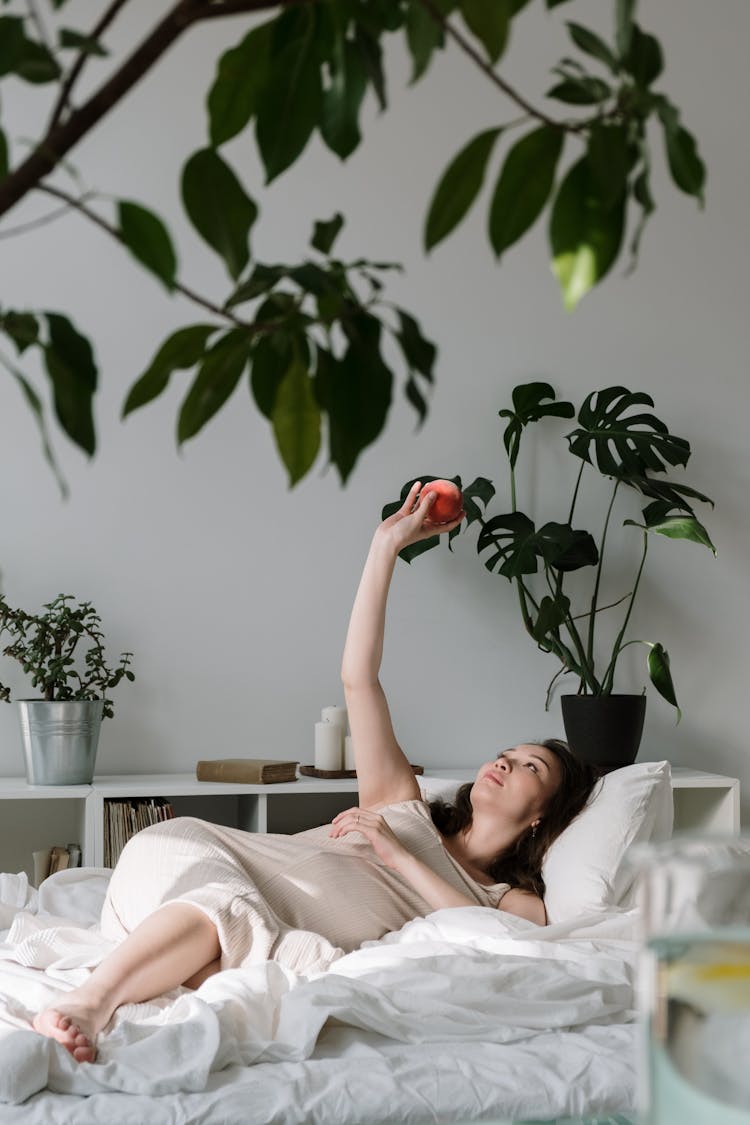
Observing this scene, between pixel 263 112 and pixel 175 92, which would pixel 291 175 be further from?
pixel 263 112

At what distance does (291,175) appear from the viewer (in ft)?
12.3

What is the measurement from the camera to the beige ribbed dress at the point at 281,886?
2.17m

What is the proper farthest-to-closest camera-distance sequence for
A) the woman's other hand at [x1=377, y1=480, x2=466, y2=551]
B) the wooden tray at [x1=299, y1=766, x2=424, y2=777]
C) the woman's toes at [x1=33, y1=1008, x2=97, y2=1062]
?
1. the wooden tray at [x1=299, y1=766, x2=424, y2=777]
2. the woman's other hand at [x1=377, y1=480, x2=466, y2=551]
3. the woman's toes at [x1=33, y1=1008, x2=97, y2=1062]

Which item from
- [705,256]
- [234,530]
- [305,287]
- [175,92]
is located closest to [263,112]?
[305,287]

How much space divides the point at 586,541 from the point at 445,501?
32.5 inches

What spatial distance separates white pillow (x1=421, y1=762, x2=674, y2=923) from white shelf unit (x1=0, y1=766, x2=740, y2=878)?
1.46 ft

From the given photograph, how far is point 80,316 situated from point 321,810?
1.58 m

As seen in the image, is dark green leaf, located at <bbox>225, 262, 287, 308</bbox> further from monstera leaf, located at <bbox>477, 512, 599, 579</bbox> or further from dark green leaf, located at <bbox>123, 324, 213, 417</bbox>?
monstera leaf, located at <bbox>477, 512, 599, 579</bbox>

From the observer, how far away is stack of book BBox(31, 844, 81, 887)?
10.7ft

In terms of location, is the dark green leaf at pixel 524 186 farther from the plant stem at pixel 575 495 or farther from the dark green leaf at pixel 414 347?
the plant stem at pixel 575 495

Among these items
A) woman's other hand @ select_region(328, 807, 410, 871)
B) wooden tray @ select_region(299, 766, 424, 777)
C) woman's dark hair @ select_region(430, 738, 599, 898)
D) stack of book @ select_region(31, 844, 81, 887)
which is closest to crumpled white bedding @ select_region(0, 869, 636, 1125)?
woman's other hand @ select_region(328, 807, 410, 871)

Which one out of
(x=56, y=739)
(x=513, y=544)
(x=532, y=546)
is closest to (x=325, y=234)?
(x=56, y=739)

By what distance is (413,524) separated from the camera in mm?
2803

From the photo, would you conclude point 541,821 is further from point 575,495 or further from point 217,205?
point 217,205
